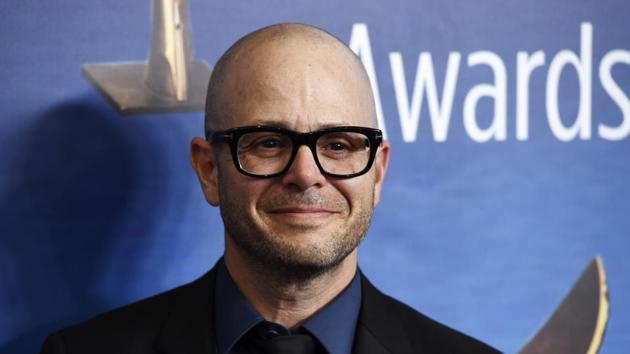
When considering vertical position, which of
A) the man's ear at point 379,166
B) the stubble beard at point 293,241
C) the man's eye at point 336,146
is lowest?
the stubble beard at point 293,241

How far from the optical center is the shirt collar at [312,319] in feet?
4.73

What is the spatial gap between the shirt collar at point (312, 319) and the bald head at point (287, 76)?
269 millimetres

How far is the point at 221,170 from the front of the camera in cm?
143

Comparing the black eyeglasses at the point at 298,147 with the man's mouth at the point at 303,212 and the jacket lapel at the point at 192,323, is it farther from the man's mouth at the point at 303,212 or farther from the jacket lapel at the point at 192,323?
the jacket lapel at the point at 192,323

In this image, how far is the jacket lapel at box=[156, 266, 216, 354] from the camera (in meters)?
1.46

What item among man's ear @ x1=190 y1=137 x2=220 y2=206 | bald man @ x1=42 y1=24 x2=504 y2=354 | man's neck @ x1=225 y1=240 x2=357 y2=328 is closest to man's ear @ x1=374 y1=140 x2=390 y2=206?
bald man @ x1=42 y1=24 x2=504 y2=354

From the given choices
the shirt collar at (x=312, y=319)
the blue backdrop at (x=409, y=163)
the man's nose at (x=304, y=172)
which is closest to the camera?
the man's nose at (x=304, y=172)

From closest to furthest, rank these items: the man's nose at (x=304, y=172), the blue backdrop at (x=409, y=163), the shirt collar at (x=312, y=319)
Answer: the man's nose at (x=304, y=172) → the shirt collar at (x=312, y=319) → the blue backdrop at (x=409, y=163)

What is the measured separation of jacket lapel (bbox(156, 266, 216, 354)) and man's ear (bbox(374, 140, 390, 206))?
302mm

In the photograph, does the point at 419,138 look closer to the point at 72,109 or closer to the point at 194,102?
the point at 194,102

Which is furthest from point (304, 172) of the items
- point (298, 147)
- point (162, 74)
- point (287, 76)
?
point (162, 74)

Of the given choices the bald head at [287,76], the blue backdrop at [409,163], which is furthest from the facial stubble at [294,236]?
the blue backdrop at [409,163]

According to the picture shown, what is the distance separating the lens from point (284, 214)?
139 centimetres

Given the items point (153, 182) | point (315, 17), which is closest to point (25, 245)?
point (153, 182)
